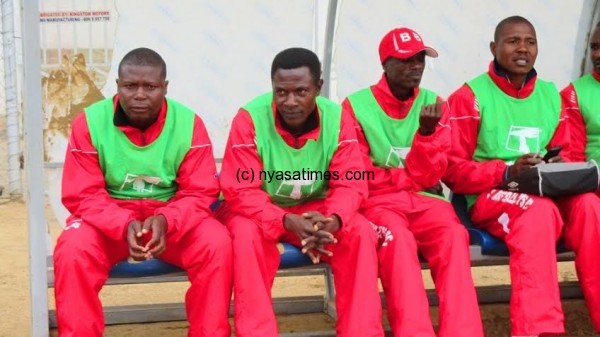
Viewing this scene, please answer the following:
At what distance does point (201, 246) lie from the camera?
14.8 feet

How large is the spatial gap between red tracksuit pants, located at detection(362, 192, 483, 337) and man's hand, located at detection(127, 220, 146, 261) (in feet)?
3.77

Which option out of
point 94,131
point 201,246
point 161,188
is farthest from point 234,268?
point 94,131

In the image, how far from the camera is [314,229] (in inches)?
178

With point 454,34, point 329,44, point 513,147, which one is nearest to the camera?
point 513,147

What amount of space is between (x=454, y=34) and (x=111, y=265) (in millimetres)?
2690

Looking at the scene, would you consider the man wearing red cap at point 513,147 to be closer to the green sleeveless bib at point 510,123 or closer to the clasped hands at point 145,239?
the green sleeveless bib at point 510,123

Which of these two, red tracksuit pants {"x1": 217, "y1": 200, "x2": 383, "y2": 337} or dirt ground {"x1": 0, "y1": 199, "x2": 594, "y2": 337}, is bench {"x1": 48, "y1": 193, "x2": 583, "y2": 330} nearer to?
dirt ground {"x1": 0, "y1": 199, "x2": 594, "y2": 337}

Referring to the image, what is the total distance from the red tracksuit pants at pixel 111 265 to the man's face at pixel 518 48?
6.31 feet

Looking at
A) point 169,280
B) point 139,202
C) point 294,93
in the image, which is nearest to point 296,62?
point 294,93

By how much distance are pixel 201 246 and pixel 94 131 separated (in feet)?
2.53

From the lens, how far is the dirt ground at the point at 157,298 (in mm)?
5562

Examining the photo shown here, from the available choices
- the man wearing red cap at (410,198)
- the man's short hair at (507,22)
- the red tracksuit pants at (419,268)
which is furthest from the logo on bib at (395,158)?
the man's short hair at (507,22)

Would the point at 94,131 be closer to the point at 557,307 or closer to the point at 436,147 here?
the point at 436,147

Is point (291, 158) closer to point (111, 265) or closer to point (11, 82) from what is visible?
point (111, 265)
